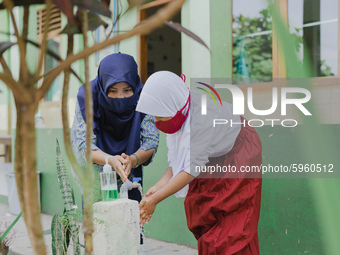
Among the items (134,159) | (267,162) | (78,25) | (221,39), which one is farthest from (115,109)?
(221,39)

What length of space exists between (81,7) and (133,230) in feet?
4.89

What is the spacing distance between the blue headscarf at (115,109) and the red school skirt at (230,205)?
0.61 metres

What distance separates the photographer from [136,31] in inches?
38.0

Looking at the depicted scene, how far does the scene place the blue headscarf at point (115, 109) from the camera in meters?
2.62

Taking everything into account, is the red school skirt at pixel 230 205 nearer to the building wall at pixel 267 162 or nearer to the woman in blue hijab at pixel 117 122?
the woman in blue hijab at pixel 117 122

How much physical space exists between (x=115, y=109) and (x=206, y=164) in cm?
67

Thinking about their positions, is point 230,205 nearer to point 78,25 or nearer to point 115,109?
point 115,109

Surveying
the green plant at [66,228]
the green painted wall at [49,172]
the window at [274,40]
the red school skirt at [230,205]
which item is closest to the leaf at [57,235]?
the green plant at [66,228]

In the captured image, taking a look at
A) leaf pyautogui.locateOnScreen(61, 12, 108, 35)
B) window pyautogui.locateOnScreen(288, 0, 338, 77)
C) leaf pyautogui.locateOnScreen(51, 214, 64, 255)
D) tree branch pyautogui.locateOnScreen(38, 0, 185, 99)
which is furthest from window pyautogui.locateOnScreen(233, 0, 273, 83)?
tree branch pyautogui.locateOnScreen(38, 0, 185, 99)

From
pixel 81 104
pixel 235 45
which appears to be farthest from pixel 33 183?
pixel 235 45

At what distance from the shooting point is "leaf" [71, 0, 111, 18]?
99 centimetres

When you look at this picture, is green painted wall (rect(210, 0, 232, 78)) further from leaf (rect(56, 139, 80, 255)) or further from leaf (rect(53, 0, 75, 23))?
leaf (rect(53, 0, 75, 23))

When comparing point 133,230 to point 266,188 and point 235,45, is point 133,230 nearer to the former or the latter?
point 266,188

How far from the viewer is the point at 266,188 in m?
3.60
